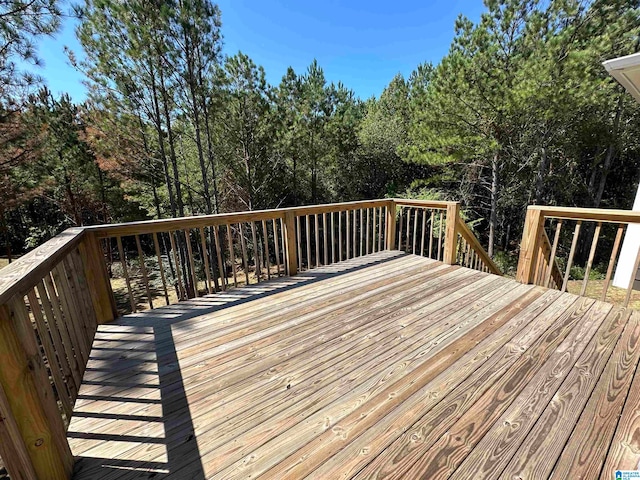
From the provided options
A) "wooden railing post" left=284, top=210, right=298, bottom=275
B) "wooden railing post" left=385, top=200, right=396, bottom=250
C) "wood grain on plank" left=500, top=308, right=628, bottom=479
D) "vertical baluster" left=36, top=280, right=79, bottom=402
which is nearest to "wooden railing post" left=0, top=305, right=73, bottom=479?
"vertical baluster" left=36, top=280, right=79, bottom=402

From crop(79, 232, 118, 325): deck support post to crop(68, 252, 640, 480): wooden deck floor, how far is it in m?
0.16

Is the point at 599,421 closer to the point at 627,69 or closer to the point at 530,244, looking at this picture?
the point at 530,244

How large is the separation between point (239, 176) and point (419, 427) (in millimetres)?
11642

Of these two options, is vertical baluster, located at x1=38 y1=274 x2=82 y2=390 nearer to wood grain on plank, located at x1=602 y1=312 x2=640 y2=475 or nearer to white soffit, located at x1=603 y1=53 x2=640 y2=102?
wood grain on plank, located at x1=602 y1=312 x2=640 y2=475

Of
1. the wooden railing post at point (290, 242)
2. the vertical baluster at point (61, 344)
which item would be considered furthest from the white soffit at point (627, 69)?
the vertical baluster at point (61, 344)

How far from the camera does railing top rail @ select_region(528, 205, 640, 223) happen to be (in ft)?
7.55

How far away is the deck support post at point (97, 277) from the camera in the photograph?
2283 mm

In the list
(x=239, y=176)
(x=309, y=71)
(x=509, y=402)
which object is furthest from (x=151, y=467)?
(x=309, y=71)

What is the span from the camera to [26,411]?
40.6 inches

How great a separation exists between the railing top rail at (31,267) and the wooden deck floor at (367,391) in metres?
0.84

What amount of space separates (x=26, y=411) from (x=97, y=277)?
1608mm

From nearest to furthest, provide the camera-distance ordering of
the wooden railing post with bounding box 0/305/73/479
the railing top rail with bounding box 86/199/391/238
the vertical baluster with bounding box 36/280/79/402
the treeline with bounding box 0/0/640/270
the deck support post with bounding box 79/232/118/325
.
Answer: the wooden railing post with bounding box 0/305/73/479 → the vertical baluster with bounding box 36/280/79/402 → the deck support post with bounding box 79/232/118/325 → the railing top rail with bounding box 86/199/391/238 → the treeline with bounding box 0/0/640/270

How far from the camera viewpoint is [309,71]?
11406 mm

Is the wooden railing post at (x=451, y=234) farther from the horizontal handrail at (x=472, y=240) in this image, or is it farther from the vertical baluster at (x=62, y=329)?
the vertical baluster at (x=62, y=329)
